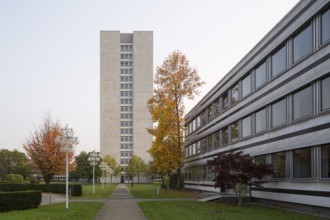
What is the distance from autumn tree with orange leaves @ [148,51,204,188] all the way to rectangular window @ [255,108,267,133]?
595 inches

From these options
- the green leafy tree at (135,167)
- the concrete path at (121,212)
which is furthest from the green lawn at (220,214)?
the green leafy tree at (135,167)

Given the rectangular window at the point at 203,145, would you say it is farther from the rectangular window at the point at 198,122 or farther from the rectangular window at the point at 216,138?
the rectangular window at the point at 216,138

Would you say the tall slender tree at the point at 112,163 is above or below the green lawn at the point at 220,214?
below

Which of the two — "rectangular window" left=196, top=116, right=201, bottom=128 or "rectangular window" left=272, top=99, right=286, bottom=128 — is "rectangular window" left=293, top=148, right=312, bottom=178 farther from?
"rectangular window" left=196, top=116, right=201, bottom=128

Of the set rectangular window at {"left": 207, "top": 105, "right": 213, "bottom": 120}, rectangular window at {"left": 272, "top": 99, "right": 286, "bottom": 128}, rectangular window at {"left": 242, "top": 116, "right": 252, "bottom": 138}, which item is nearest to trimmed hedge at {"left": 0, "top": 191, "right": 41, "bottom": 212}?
rectangular window at {"left": 272, "top": 99, "right": 286, "bottom": 128}

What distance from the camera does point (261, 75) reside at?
93.7 feet

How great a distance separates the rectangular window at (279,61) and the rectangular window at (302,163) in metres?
5.36

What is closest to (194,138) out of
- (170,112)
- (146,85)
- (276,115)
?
(170,112)

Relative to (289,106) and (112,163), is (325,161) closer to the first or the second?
(289,106)

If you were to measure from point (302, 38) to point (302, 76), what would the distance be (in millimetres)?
2112

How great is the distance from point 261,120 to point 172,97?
16.8m

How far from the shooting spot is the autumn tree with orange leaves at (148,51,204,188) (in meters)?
43.8

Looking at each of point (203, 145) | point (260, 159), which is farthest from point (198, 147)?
Answer: point (260, 159)

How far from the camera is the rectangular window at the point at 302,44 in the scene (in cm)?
2086
